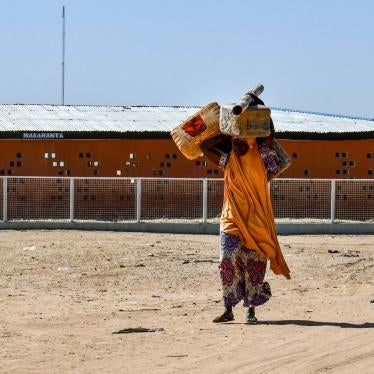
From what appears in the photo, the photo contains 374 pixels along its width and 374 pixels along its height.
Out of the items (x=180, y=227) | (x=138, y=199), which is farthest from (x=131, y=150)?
(x=180, y=227)

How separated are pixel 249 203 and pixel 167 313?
5.35 feet

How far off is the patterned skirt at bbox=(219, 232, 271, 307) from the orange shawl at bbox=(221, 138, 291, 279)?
0.09 m

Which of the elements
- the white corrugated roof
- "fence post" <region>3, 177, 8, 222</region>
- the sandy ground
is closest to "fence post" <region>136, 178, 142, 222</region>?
the white corrugated roof

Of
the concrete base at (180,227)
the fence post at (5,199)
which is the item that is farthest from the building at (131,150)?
the concrete base at (180,227)

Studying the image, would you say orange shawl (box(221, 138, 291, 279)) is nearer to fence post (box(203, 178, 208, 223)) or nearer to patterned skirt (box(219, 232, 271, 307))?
patterned skirt (box(219, 232, 271, 307))

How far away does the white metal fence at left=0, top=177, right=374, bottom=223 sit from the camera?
26.0 m

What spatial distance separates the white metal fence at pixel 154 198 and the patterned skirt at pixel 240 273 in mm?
14161

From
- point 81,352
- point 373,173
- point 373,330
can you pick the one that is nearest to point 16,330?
point 81,352

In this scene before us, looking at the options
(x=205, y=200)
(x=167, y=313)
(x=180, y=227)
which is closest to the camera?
(x=167, y=313)

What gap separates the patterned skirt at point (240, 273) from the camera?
11.6m

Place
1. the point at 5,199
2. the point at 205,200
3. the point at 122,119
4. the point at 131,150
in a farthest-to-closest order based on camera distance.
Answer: the point at 122,119 < the point at 131,150 < the point at 205,200 < the point at 5,199

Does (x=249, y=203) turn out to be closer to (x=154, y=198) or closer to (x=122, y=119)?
(x=154, y=198)

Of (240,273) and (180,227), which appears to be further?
(180,227)

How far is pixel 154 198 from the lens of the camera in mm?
26156
